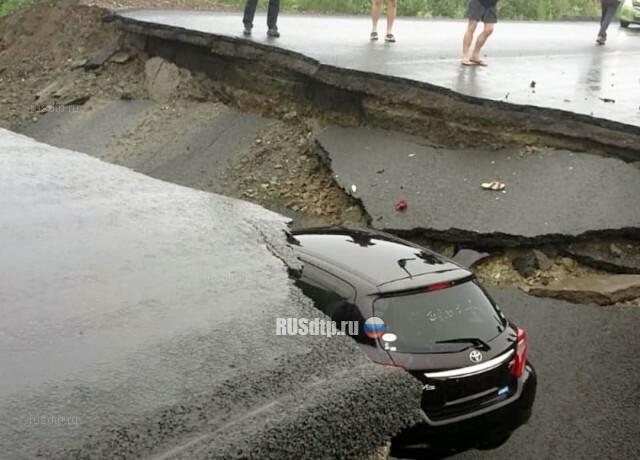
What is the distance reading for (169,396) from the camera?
93.7 inches

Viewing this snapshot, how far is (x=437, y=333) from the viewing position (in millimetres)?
5480

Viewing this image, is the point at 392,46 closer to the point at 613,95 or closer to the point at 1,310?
the point at 613,95

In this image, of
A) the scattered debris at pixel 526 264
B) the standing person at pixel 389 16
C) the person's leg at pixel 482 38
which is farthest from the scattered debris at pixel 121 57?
the scattered debris at pixel 526 264

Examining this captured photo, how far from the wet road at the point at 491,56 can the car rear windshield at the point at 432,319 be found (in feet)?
17.0

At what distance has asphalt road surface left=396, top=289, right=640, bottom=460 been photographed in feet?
20.6

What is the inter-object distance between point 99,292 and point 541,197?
6.98 m

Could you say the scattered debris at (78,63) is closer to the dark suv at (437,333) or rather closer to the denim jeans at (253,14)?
the denim jeans at (253,14)

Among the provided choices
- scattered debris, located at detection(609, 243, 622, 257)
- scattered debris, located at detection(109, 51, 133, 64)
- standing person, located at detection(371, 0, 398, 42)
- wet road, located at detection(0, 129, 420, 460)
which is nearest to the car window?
wet road, located at detection(0, 129, 420, 460)

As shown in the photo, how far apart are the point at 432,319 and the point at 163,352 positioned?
10.2 ft

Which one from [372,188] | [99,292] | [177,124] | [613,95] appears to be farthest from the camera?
[177,124]

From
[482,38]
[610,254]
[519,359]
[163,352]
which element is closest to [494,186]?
[610,254]

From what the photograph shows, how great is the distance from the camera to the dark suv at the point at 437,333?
17.5ft

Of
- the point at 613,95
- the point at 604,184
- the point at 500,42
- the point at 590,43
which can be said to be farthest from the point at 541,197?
the point at 590,43

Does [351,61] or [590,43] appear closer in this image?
[351,61]
